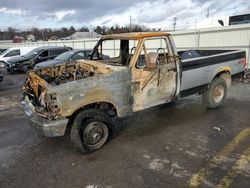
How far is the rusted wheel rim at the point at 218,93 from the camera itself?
7.00 m

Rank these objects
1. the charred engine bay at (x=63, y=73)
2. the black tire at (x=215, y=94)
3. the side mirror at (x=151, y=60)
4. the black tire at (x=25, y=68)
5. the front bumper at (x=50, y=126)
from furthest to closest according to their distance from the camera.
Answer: the black tire at (x=25, y=68) → the black tire at (x=215, y=94) → the charred engine bay at (x=63, y=73) → the side mirror at (x=151, y=60) → the front bumper at (x=50, y=126)

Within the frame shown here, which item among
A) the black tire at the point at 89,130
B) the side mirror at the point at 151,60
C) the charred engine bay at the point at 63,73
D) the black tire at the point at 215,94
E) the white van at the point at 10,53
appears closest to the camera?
the black tire at the point at 89,130

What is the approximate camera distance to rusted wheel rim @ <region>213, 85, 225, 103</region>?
700 centimetres

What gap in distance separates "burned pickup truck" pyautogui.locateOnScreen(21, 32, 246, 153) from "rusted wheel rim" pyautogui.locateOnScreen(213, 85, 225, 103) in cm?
45

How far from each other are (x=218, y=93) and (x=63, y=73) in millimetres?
4223

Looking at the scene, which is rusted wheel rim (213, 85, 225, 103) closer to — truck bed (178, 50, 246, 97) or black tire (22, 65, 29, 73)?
truck bed (178, 50, 246, 97)

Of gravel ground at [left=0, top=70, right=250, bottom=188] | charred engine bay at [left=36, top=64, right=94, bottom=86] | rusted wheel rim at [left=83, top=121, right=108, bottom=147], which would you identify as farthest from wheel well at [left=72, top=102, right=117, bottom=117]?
charred engine bay at [left=36, top=64, right=94, bottom=86]

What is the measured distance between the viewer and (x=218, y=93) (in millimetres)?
7082

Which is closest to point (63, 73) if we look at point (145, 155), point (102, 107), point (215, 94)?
point (102, 107)

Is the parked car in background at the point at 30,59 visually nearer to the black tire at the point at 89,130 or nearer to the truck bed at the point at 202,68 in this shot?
the truck bed at the point at 202,68

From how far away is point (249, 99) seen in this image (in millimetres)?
7922

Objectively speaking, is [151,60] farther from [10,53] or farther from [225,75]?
[10,53]

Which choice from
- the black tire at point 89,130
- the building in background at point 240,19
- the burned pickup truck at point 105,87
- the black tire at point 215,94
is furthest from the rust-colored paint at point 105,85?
the building in background at point 240,19

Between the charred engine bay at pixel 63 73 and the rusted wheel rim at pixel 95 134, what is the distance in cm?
114
